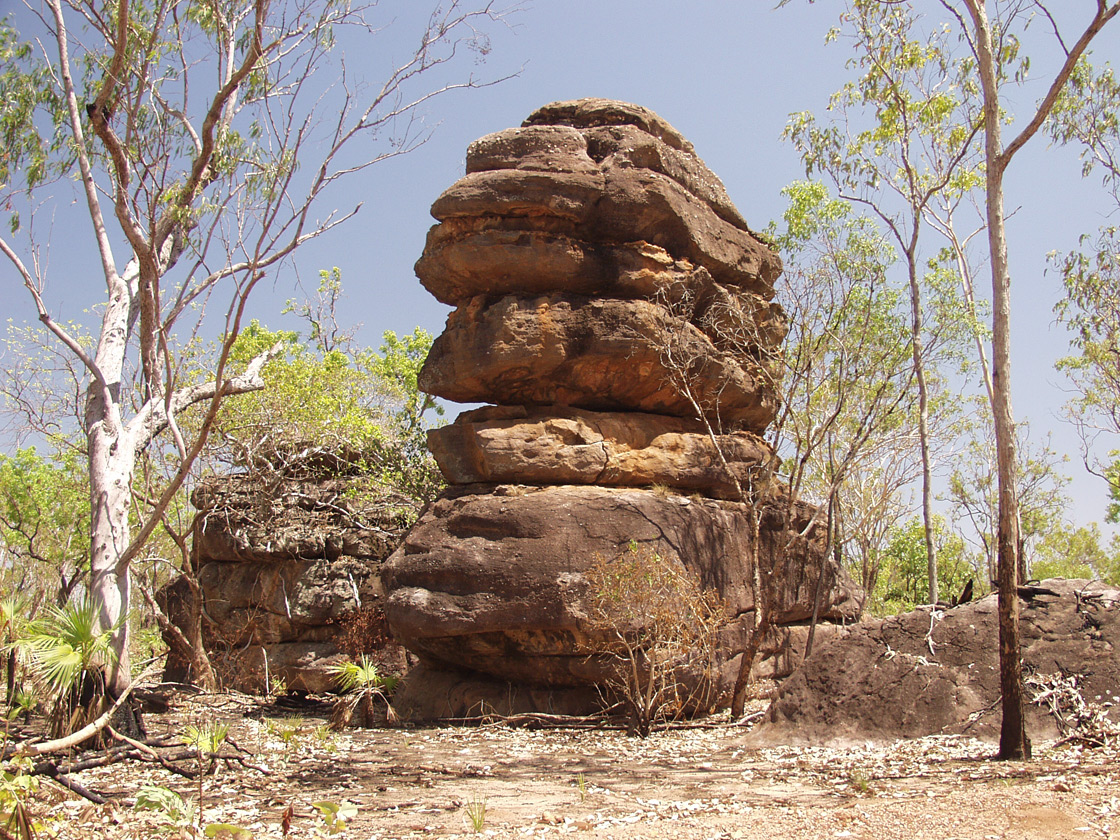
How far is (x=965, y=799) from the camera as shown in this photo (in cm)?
617

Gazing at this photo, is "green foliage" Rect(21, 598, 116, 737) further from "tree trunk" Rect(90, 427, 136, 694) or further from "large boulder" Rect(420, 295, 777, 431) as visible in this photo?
"large boulder" Rect(420, 295, 777, 431)

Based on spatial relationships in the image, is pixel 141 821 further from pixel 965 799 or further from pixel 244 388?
pixel 244 388

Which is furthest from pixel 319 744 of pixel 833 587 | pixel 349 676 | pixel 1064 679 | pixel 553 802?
pixel 833 587

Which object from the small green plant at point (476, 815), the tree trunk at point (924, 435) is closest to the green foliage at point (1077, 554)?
the tree trunk at point (924, 435)

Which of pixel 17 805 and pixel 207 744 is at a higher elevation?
pixel 17 805

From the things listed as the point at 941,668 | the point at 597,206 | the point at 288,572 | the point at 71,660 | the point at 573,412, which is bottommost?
the point at 71,660

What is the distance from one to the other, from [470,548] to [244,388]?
412 centimetres

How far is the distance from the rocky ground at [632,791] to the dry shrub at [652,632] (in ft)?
3.31

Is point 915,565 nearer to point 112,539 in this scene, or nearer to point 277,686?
point 277,686

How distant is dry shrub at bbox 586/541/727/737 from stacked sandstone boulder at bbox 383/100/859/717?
1.17 ft

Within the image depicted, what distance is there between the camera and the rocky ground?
588 cm

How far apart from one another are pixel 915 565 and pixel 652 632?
65.4ft

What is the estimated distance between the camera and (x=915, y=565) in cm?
2803

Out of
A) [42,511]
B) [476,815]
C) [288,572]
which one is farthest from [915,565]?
[42,511]
